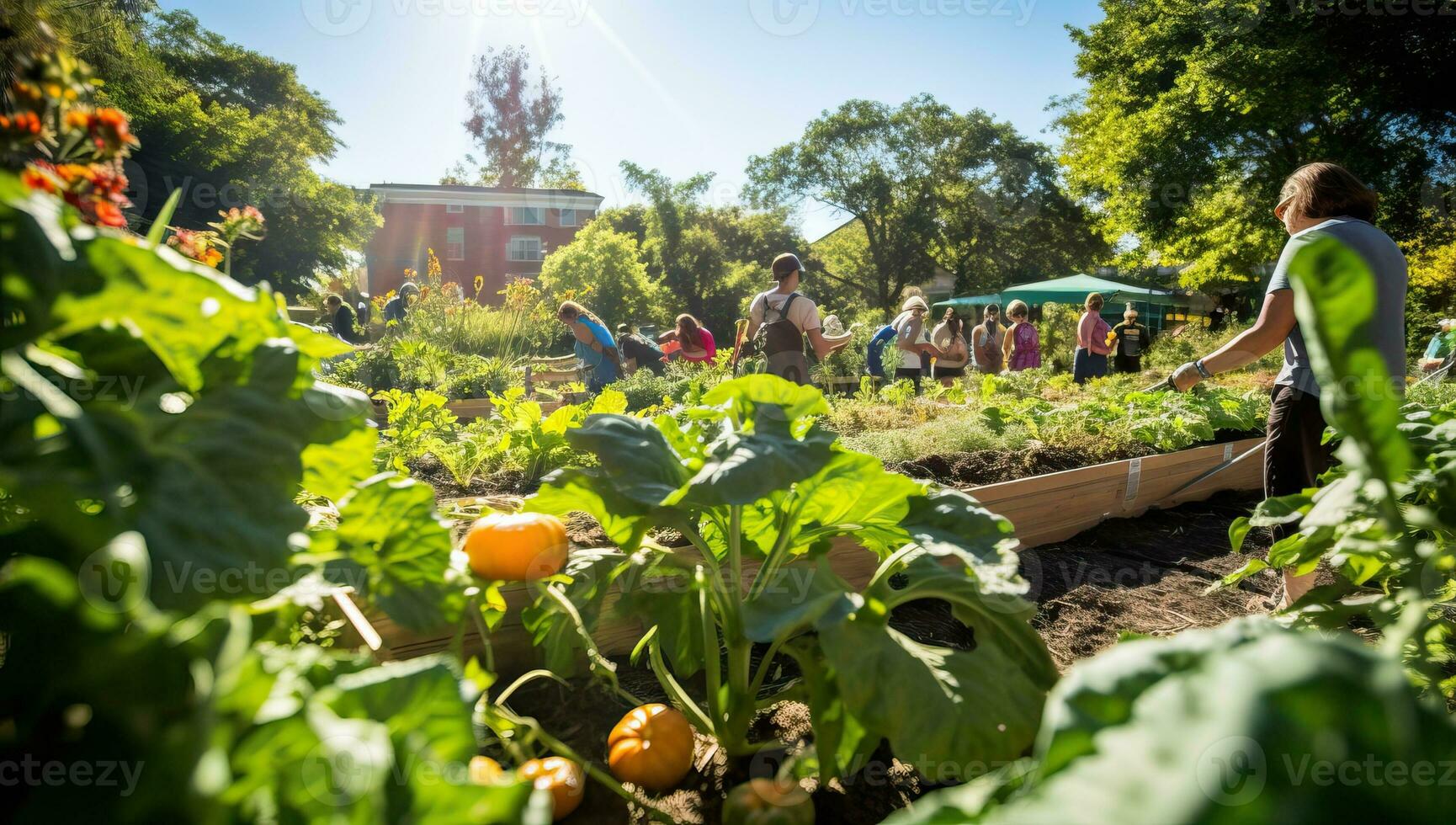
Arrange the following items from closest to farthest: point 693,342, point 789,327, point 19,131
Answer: point 19,131 < point 789,327 < point 693,342

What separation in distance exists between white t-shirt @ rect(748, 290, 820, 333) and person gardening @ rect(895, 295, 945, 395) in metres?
2.79

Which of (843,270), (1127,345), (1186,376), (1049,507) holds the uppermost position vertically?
(843,270)

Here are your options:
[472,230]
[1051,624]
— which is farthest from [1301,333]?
[472,230]

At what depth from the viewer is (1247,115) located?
15164 mm

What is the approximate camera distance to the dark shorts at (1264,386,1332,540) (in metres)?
2.76

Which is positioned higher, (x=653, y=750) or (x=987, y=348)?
(x=987, y=348)

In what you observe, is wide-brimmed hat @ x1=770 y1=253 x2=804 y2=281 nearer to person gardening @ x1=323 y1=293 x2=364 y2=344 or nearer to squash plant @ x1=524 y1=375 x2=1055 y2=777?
squash plant @ x1=524 y1=375 x2=1055 y2=777

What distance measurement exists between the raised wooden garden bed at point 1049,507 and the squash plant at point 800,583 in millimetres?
185

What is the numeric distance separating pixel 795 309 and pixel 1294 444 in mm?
3314

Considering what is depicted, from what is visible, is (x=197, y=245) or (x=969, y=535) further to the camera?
(x=969, y=535)

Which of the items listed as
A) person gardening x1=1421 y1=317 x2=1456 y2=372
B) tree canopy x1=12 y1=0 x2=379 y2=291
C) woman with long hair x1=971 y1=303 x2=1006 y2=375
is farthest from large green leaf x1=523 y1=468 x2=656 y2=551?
tree canopy x1=12 y1=0 x2=379 y2=291

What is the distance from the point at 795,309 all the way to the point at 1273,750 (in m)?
5.30

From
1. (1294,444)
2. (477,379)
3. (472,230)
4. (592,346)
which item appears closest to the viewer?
(1294,444)

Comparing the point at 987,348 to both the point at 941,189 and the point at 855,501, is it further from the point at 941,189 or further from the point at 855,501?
the point at 941,189
